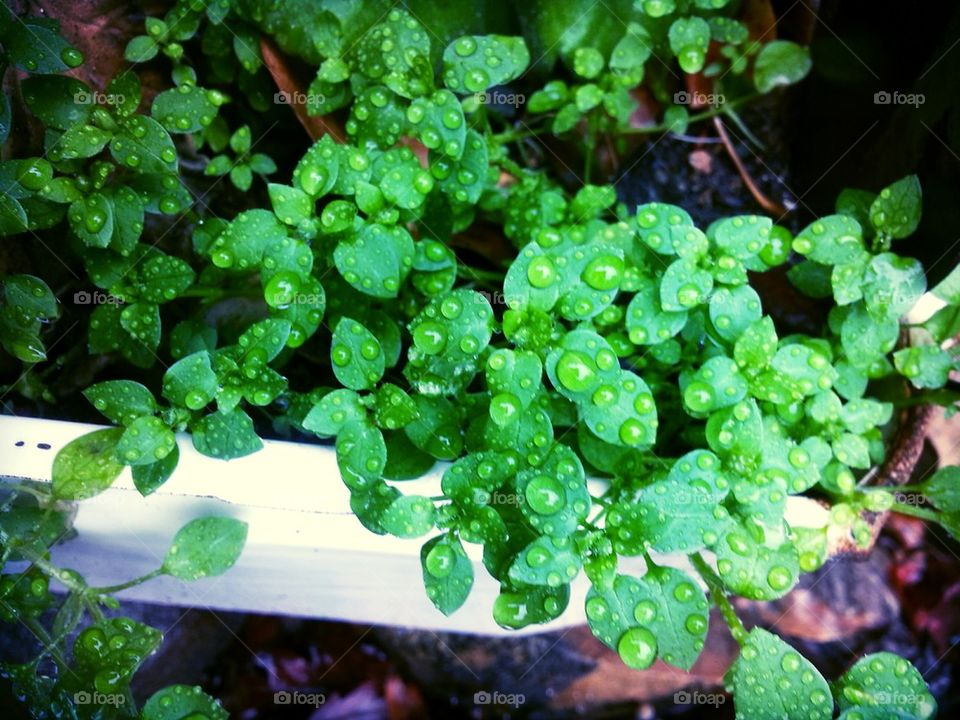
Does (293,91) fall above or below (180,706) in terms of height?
above

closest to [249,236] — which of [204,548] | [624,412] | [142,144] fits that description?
[142,144]

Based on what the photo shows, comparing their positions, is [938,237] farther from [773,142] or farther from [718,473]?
[718,473]

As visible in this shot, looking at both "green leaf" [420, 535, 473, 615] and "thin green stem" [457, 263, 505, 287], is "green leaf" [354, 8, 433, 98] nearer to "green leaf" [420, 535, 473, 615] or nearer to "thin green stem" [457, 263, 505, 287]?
"thin green stem" [457, 263, 505, 287]

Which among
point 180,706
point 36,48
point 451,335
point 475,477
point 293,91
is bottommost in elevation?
point 180,706

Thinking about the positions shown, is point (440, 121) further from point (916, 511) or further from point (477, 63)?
point (916, 511)

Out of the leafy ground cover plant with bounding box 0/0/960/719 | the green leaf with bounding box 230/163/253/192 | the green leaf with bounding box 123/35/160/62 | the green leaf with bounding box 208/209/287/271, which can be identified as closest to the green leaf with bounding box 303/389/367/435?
the leafy ground cover plant with bounding box 0/0/960/719

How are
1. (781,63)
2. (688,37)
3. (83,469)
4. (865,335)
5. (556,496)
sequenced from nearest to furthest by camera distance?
(556,496)
(83,469)
(865,335)
(688,37)
(781,63)

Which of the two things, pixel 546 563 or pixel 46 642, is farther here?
pixel 46 642

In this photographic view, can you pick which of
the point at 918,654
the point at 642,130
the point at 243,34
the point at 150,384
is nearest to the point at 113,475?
the point at 150,384
